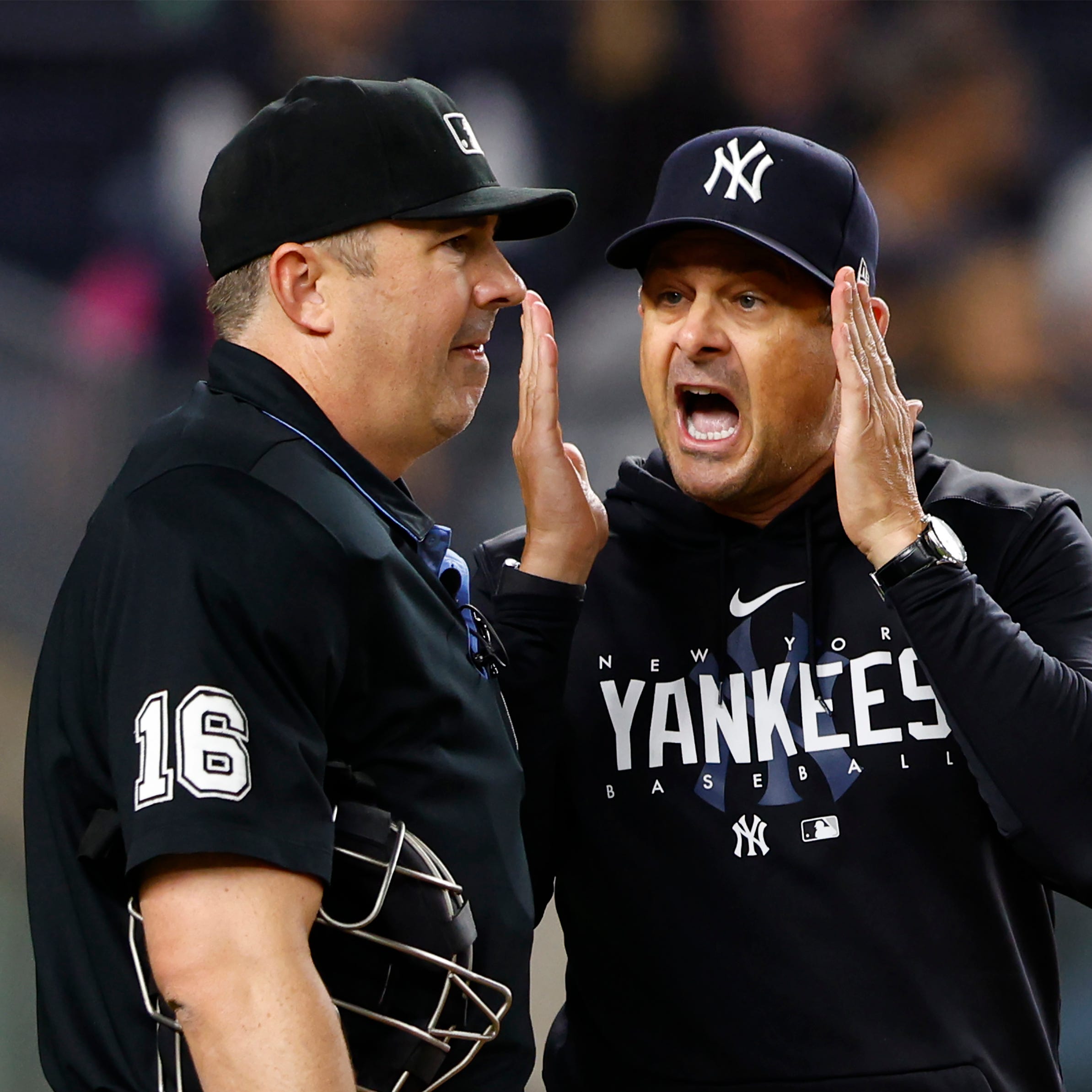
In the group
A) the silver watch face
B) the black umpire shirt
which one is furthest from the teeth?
the black umpire shirt

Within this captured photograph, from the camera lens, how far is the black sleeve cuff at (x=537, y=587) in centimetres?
138

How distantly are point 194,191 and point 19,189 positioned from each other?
0.99 feet

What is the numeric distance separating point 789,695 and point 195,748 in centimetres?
74

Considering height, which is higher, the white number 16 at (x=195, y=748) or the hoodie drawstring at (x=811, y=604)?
the hoodie drawstring at (x=811, y=604)

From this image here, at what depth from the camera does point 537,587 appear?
138 cm

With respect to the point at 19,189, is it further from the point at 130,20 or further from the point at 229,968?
→ the point at 229,968

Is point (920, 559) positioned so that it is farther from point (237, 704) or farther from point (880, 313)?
point (237, 704)

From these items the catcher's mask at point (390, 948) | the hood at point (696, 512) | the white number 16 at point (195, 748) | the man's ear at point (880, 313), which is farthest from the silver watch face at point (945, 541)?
the white number 16 at point (195, 748)

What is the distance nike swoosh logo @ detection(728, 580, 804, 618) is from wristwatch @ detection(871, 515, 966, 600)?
0.16 meters

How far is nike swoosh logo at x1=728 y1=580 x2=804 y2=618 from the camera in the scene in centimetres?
146

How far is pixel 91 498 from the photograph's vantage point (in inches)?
95.8

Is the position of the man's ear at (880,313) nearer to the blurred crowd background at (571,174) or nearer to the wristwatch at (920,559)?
the wristwatch at (920,559)

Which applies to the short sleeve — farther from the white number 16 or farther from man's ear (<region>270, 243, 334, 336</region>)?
man's ear (<region>270, 243, 334, 336</region>)

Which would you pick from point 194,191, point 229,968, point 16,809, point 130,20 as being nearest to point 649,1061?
point 229,968
